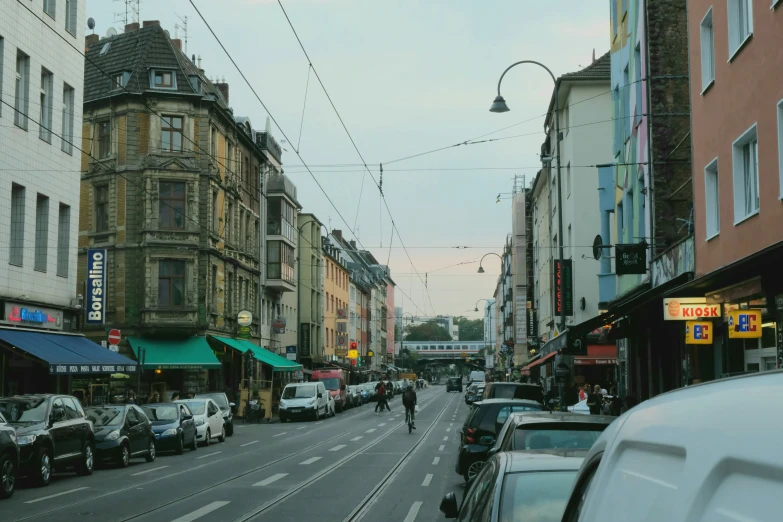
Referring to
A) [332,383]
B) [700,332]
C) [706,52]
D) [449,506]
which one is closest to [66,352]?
[700,332]

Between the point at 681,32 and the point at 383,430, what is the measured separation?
20.4 m

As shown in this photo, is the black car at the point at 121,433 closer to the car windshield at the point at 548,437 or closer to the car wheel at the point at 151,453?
the car wheel at the point at 151,453

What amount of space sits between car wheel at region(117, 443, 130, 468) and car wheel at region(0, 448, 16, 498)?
6130 mm

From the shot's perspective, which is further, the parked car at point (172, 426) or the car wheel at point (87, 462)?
the parked car at point (172, 426)

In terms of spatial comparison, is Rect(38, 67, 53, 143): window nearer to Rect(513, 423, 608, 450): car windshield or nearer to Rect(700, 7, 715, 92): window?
Rect(700, 7, 715, 92): window

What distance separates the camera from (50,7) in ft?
104

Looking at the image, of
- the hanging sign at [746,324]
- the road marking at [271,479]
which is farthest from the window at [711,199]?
the road marking at [271,479]

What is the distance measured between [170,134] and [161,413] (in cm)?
2267

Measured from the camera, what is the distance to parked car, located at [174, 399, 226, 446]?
31.4 m

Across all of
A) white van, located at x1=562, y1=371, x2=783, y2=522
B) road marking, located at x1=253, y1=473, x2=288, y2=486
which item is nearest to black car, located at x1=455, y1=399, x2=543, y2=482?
road marking, located at x1=253, y1=473, x2=288, y2=486

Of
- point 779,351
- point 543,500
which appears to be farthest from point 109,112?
point 543,500

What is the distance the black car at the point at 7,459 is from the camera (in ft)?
54.8

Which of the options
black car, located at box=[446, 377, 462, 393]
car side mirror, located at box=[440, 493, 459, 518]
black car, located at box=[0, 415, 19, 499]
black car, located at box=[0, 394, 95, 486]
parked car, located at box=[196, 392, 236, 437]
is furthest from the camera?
black car, located at box=[446, 377, 462, 393]

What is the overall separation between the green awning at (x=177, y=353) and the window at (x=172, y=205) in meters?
5.37
